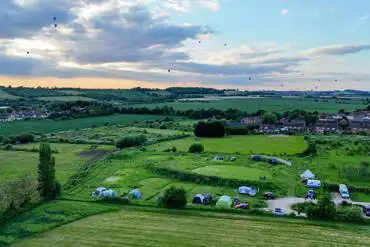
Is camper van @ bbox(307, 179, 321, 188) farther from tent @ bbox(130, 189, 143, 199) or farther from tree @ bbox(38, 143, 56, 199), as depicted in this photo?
tree @ bbox(38, 143, 56, 199)

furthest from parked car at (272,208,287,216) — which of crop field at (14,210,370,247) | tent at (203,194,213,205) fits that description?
tent at (203,194,213,205)

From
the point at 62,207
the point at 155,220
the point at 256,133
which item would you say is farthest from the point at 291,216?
the point at 256,133

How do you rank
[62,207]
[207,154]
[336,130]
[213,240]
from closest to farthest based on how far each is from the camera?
[213,240] < [62,207] < [207,154] < [336,130]

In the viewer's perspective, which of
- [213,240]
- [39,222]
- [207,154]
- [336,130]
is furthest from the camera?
[336,130]

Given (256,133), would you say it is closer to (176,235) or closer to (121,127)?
(121,127)

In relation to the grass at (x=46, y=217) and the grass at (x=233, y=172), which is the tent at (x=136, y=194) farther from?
the grass at (x=233, y=172)
